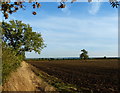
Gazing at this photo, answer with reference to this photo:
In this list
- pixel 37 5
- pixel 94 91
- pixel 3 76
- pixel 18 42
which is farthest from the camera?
pixel 18 42

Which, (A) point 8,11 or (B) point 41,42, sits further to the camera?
(B) point 41,42

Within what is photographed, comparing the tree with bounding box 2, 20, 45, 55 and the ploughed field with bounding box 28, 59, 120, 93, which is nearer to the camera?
the ploughed field with bounding box 28, 59, 120, 93

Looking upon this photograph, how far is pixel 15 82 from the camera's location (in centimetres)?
1152

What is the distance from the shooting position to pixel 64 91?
1252cm

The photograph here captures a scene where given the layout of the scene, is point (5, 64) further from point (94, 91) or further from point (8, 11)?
point (8, 11)

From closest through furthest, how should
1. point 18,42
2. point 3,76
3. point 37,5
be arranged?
point 37,5
point 3,76
point 18,42

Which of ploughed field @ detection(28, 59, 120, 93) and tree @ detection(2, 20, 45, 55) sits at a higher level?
tree @ detection(2, 20, 45, 55)

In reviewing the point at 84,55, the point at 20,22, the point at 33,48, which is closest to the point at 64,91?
the point at 33,48

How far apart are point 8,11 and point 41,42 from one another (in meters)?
41.1

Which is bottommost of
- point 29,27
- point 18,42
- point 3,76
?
point 3,76

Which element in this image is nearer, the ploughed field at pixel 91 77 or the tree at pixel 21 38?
the ploughed field at pixel 91 77

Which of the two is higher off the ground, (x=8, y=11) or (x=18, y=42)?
(x=18, y=42)

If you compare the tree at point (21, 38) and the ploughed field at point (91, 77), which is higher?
the tree at point (21, 38)

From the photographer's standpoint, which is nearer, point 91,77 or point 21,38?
point 91,77
